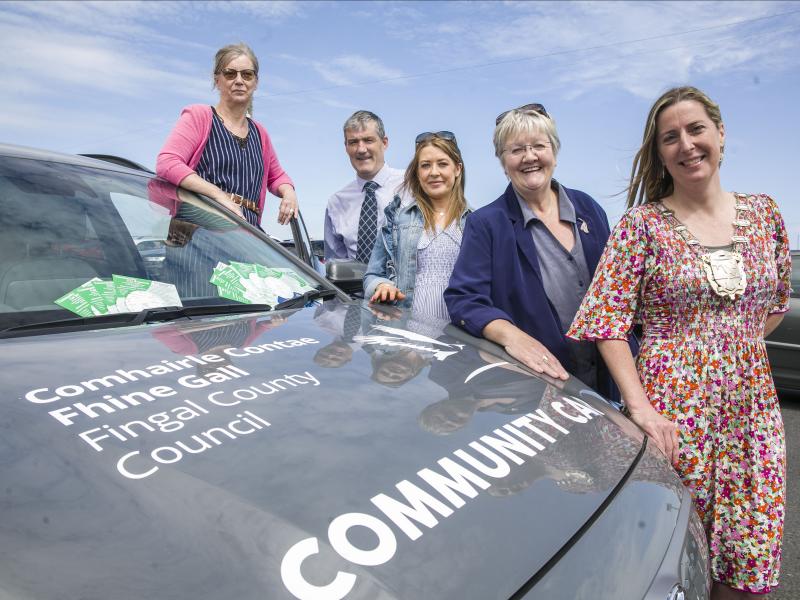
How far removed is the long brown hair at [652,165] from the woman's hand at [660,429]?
670 mm

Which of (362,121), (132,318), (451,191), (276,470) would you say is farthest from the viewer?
(362,121)

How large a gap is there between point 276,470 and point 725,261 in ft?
4.68

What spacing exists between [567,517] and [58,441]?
0.88 meters

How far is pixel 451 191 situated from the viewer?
2.82 meters

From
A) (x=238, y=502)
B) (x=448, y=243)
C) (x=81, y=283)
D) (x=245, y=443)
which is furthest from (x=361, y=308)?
(x=238, y=502)

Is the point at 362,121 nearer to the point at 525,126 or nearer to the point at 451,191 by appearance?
the point at 451,191

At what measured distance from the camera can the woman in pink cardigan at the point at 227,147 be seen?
2.74m

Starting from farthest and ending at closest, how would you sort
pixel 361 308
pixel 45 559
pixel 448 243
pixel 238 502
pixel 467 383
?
pixel 448 243
pixel 361 308
pixel 467 383
pixel 238 502
pixel 45 559

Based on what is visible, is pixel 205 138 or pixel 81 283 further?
pixel 205 138

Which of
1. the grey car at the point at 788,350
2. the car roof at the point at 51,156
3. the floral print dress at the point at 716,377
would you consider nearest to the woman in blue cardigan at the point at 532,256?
the floral print dress at the point at 716,377

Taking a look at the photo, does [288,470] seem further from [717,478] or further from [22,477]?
[717,478]

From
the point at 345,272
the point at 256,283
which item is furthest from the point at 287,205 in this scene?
the point at 256,283

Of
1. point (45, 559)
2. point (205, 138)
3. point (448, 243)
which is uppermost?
point (205, 138)

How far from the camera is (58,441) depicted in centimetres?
108
